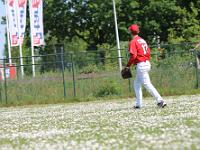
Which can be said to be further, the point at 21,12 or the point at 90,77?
the point at 21,12

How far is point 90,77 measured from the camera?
88.0 ft

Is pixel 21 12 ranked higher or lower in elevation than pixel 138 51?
higher

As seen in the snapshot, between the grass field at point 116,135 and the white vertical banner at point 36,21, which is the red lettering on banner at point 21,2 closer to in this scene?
the white vertical banner at point 36,21

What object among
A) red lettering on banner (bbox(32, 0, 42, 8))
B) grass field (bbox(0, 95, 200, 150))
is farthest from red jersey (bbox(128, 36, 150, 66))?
red lettering on banner (bbox(32, 0, 42, 8))

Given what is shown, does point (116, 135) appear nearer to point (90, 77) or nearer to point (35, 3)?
point (90, 77)

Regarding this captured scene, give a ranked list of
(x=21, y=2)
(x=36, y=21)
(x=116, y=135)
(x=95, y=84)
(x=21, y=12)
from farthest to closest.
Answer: (x=21, y=12), (x=21, y=2), (x=36, y=21), (x=95, y=84), (x=116, y=135)

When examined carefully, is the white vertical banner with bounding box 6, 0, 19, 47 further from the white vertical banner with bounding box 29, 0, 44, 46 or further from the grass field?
the grass field

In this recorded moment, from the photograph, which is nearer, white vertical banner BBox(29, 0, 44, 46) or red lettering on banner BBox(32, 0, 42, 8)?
white vertical banner BBox(29, 0, 44, 46)

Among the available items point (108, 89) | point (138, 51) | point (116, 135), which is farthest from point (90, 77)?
point (116, 135)

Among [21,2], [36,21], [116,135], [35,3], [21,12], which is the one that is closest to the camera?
[116,135]

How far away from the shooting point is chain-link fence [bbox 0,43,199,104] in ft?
86.3

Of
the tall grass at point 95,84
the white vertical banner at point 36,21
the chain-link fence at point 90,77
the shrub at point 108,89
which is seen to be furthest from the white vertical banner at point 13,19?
the shrub at point 108,89

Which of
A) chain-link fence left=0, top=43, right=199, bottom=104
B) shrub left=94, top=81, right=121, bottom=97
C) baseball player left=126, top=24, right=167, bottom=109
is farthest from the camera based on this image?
chain-link fence left=0, top=43, right=199, bottom=104

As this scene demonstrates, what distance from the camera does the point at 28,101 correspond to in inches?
1042
